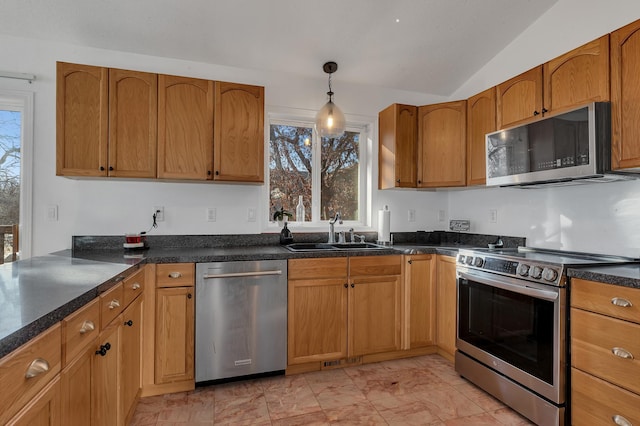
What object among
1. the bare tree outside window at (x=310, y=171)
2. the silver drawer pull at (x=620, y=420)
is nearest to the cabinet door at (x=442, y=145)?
the bare tree outside window at (x=310, y=171)

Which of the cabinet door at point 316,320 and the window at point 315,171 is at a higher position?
the window at point 315,171

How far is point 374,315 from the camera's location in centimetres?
271

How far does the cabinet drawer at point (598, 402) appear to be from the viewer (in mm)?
1559

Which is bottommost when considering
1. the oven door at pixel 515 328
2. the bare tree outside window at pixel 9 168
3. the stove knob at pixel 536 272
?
the oven door at pixel 515 328

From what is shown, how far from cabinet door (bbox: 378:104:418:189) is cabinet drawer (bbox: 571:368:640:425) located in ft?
6.13

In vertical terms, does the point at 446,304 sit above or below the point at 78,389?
below

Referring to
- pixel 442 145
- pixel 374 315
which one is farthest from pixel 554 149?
pixel 374 315

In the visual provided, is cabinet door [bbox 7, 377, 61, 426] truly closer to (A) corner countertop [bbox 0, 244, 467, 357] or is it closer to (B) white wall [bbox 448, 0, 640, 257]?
(A) corner countertop [bbox 0, 244, 467, 357]

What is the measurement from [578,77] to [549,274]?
4.03 feet

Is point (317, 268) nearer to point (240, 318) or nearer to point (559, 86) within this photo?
point (240, 318)

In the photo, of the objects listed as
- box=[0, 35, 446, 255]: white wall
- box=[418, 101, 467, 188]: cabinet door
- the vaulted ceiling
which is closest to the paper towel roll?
box=[418, 101, 467, 188]: cabinet door

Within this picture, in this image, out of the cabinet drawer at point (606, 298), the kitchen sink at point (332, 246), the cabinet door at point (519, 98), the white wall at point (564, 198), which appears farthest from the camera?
the kitchen sink at point (332, 246)

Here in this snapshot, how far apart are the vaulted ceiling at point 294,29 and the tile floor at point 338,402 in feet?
Answer: 8.39

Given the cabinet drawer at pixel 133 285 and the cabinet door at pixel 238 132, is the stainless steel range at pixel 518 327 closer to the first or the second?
the cabinet door at pixel 238 132
